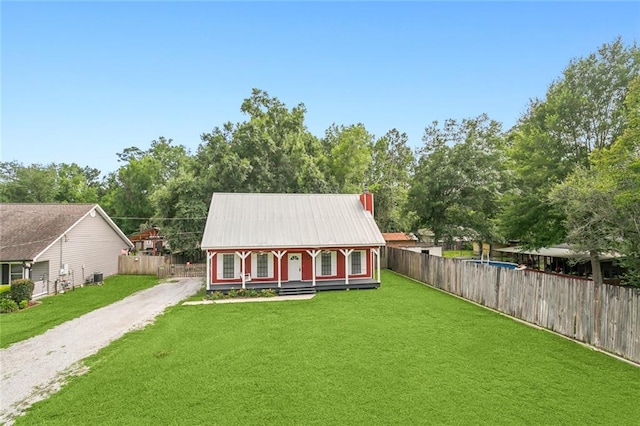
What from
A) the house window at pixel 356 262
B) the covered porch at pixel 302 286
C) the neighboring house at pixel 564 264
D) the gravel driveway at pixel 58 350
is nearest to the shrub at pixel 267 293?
the covered porch at pixel 302 286

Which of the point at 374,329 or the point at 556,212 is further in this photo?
the point at 556,212

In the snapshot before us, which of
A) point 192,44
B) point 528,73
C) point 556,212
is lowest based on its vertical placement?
point 556,212

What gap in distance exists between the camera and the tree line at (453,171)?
439 inches

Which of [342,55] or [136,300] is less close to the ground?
[342,55]

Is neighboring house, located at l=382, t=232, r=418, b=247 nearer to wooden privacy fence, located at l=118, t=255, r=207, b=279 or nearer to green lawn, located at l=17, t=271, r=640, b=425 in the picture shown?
wooden privacy fence, located at l=118, t=255, r=207, b=279

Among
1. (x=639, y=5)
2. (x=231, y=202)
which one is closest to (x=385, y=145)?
(x=231, y=202)

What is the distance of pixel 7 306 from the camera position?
14242 mm

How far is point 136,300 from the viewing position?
16281mm

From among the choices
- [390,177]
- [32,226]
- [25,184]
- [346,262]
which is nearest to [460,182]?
[346,262]

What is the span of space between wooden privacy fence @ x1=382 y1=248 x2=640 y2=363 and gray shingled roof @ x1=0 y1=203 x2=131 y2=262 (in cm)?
2184

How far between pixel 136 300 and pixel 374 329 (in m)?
12.5

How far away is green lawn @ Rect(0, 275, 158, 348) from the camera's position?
11.5m

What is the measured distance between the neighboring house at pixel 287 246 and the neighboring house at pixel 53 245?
901 centimetres

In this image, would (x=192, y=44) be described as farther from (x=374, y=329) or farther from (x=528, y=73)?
(x=528, y=73)
